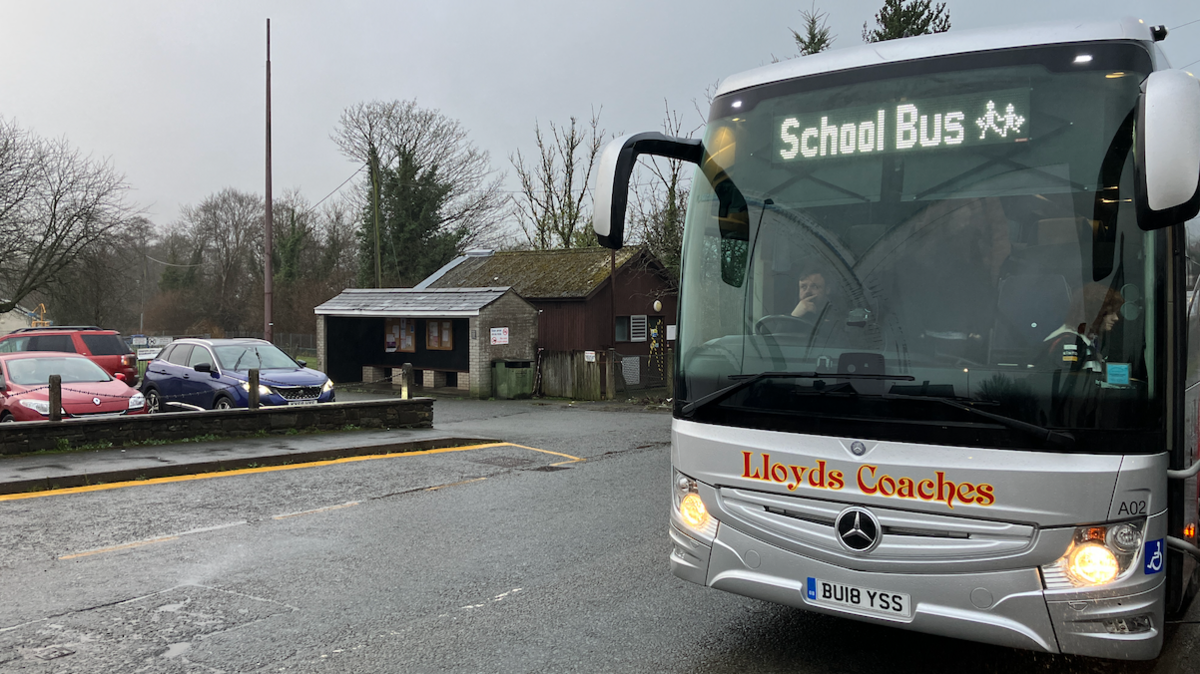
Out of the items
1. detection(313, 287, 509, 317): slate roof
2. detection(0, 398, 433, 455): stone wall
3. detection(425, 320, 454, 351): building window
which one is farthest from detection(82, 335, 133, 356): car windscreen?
detection(0, 398, 433, 455): stone wall

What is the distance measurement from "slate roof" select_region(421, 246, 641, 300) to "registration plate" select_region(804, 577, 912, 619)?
24.9 m

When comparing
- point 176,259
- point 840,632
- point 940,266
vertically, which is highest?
point 176,259

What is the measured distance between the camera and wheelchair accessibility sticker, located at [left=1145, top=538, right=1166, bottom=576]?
3.47 metres

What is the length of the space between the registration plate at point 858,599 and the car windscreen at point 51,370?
12659 mm

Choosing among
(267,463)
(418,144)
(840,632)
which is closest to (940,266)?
(840,632)

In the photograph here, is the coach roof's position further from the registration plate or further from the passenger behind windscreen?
the registration plate

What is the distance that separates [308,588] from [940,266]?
14.6ft

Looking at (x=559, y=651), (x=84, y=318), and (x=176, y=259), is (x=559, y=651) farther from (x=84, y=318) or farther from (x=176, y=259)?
(x=176, y=259)

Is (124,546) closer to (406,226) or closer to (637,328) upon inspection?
(637,328)

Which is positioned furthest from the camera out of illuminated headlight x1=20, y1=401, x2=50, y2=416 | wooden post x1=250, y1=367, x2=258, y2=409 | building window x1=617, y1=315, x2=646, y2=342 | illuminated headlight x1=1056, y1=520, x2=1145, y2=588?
building window x1=617, y1=315, x2=646, y2=342

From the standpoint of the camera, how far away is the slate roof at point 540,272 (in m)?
30.3

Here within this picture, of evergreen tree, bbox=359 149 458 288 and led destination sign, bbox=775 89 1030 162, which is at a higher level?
evergreen tree, bbox=359 149 458 288

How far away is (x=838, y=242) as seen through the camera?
13.8ft

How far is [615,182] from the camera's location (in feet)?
14.8
